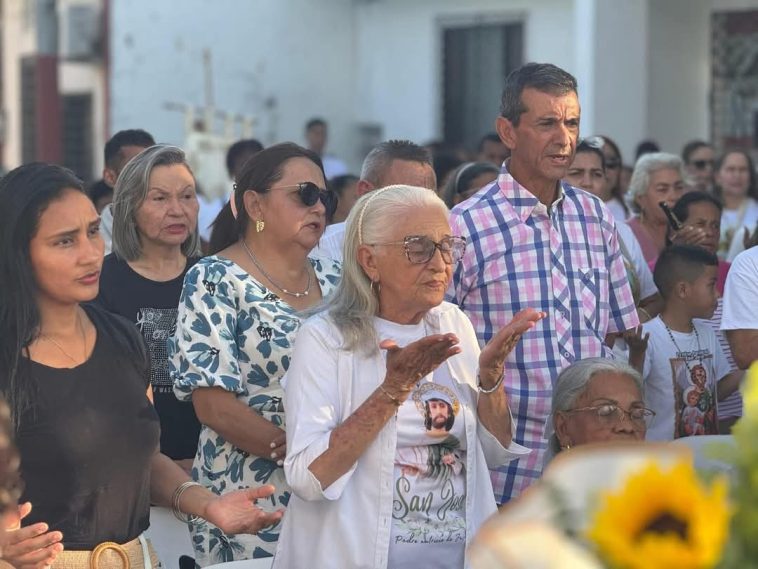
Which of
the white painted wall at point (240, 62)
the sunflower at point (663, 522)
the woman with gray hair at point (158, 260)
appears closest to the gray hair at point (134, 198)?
the woman with gray hair at point (158, 260)

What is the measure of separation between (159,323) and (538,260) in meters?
1.48

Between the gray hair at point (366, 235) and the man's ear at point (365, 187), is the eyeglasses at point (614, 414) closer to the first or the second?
the gray hair at point (366, 235)

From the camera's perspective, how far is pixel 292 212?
4.60 m

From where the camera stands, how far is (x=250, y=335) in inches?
173

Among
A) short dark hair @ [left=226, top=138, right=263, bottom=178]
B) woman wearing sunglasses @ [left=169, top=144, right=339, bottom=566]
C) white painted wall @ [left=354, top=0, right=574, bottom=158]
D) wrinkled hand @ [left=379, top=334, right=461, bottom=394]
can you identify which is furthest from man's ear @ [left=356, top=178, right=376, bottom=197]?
white painted wall @ [left=354, top=0, right=574, bottom=158]

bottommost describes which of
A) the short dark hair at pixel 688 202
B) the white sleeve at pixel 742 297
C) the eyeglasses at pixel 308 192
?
the white sleeve at pixel 742 297

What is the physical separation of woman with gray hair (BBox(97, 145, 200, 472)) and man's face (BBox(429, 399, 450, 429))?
1569 millimetres

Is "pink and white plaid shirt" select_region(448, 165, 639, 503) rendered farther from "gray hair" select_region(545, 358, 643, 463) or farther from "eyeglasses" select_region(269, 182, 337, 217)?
"eyeglasses" select_region(269, 182, 337, 217)

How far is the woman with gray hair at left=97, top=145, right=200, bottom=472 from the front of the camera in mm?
5176

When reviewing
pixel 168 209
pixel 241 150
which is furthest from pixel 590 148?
pixel 241 150

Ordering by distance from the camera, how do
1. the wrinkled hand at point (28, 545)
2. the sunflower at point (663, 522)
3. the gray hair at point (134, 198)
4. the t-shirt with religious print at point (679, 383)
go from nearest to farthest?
the sunflower at point (663, 522), the wrinkled hand at point (28, 545), the gray hair at point (134, 198), the t-shirt with religious print at point (679, 383)

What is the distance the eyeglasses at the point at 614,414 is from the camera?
441 centimetres

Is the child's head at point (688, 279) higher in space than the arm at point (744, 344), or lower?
higher

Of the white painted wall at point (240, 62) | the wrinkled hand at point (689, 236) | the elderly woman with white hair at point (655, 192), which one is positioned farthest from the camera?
the white painted wall at point (240, 62)
